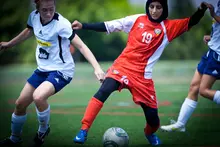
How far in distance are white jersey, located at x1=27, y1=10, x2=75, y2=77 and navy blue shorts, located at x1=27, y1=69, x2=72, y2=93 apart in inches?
2.1

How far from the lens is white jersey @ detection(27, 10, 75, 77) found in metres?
5.70

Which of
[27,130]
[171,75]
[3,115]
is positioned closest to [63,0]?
[171,75]

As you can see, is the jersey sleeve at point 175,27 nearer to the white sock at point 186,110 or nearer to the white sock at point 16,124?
the white sock at point 186,110

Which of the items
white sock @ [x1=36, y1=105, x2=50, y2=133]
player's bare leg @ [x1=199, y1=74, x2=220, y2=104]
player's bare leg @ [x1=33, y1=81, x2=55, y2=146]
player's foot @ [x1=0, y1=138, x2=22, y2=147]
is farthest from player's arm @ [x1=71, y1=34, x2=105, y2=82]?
player's bare leg @ [x1=199, y1=74, x2=220, y2=104]

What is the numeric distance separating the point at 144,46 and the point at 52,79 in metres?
1.13

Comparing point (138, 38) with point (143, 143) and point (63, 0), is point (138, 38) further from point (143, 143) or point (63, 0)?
point (63, 0)

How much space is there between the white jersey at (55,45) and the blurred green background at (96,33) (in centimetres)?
1871

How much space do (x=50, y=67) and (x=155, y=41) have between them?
127 centimetres

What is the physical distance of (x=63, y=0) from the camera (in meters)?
27.9

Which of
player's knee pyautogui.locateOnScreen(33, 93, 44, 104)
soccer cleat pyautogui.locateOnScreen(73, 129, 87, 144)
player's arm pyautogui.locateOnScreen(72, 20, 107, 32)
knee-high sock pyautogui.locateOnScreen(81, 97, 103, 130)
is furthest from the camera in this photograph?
player's arm pyautogui.locateOnScreen(72, 20, 107, 32)

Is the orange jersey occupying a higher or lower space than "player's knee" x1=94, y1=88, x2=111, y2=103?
higher

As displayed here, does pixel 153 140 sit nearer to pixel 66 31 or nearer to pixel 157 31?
pixel 157 31

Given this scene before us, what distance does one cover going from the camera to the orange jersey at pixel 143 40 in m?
5.70

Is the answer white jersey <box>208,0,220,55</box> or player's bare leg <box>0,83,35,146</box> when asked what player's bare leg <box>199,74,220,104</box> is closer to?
white jersey <box>208,0,220,55</box>
